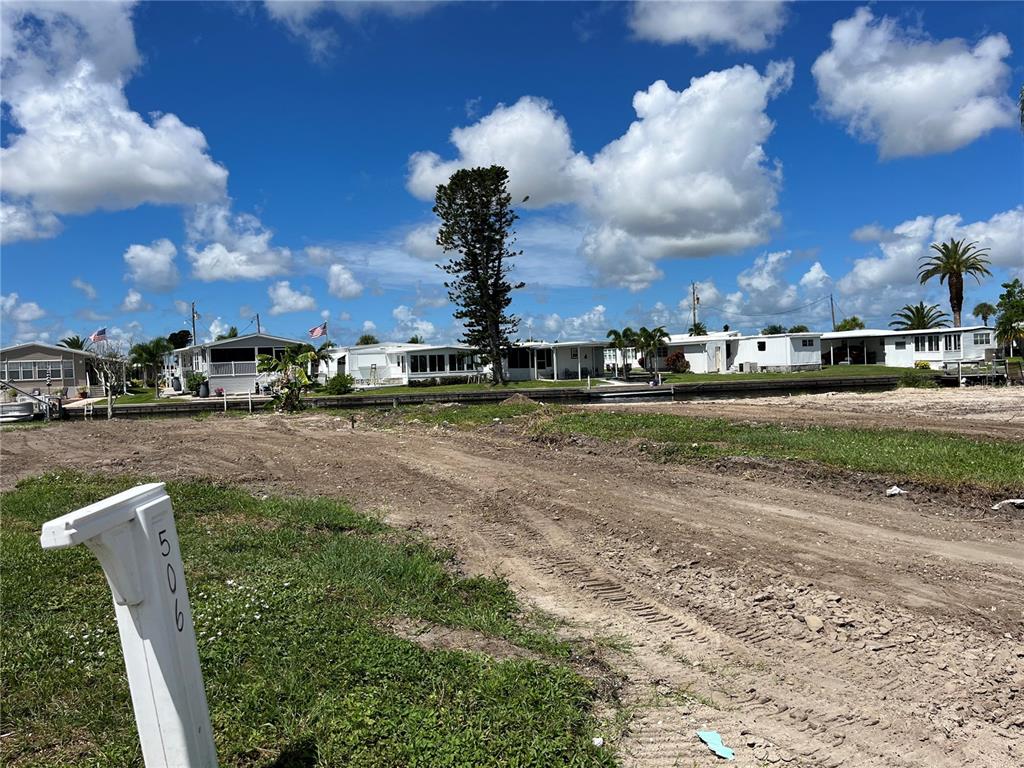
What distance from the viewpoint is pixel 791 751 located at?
12.3ft

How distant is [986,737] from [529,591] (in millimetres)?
3642

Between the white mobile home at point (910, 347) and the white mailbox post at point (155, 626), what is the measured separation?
181ft

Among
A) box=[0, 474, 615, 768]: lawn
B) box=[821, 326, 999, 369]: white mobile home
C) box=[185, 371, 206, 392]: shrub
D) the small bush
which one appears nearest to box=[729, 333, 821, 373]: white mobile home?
box=[821, 326, 999, 369]: white mobile home

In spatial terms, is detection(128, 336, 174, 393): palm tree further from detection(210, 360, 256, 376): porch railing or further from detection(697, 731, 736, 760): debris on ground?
detection(697, 731, 736, 760): debris on ground

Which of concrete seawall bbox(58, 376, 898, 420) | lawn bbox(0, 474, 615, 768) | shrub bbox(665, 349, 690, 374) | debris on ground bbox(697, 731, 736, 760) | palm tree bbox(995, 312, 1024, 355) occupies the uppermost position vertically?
palm tree bbox(995, 312, 1024, 355)

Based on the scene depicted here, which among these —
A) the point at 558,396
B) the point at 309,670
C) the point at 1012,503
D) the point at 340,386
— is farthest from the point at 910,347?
the point at 309,670

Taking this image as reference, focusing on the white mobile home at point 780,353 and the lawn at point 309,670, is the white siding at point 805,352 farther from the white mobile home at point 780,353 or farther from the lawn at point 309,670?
the lawn at point 309,670

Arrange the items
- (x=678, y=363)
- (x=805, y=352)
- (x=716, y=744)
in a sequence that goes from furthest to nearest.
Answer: (x=678, y=363) → (x=805, y=352) → (x=716, y=744)

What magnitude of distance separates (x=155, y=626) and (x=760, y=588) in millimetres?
5183

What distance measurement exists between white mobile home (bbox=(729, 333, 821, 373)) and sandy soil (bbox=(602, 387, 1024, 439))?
1023 inches

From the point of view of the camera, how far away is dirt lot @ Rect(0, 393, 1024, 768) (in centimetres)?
398

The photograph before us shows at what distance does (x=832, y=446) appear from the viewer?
42.0ft

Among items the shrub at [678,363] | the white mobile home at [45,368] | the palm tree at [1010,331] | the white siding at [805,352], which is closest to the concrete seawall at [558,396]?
the palm tree at [1010,331]

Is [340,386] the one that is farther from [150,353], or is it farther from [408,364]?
[150,353]
